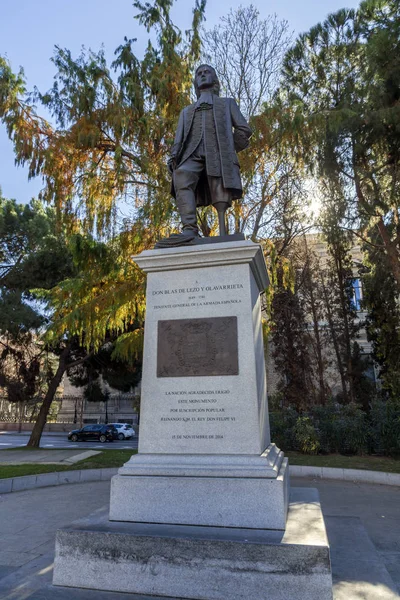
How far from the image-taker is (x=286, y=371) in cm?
2339

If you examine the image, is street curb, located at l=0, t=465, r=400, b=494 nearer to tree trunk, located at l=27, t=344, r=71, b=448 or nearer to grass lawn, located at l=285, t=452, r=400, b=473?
grass lawn, located at l=285, t=452, r=400, b=473

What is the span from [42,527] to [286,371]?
19.5 meters

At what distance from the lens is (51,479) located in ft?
28.4

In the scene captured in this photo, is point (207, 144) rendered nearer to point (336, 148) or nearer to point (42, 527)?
point (42, 527)

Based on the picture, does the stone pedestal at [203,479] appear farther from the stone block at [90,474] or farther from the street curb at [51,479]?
the stone block at [90,474]

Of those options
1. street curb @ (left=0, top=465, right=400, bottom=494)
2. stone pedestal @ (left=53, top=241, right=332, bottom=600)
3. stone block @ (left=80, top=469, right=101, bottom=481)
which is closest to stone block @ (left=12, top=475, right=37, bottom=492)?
street curb @ (left=0, top=465, right=400, bottom=494)

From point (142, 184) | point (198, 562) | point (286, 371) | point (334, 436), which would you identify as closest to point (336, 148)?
point (142, 184)

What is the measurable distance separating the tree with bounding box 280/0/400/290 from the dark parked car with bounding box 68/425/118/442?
23195mm

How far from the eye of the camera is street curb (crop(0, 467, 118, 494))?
315 inches

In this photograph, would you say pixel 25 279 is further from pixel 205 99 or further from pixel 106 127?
pixel 205 99

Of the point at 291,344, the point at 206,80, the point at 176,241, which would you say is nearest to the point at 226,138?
the point at 206,80

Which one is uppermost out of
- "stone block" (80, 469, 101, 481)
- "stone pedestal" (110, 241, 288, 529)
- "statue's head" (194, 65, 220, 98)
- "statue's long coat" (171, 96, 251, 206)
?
"statue's head" (194, 65, 220, 98)

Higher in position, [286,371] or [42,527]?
[286,371]

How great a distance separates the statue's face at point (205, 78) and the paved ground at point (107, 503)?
549 centimetres
